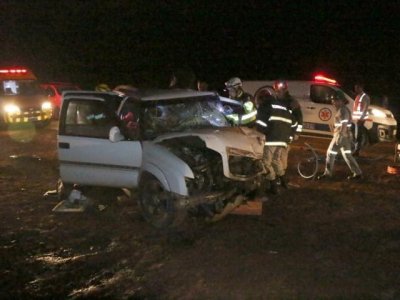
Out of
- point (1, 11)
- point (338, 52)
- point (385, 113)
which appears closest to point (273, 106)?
point (385, 113)

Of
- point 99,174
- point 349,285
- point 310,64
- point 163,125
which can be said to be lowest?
point 349,285

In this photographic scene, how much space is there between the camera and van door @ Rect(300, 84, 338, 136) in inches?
653

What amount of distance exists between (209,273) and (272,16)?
113 ft

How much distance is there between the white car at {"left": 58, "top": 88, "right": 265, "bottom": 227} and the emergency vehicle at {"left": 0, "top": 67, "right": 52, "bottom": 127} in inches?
474

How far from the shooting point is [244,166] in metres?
8.22

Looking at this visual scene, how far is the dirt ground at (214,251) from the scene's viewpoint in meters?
6.00

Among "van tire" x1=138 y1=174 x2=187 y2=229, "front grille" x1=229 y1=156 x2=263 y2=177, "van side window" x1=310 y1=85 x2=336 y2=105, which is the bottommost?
"van tire" x1=138 y1=174 x2=187 y2=229

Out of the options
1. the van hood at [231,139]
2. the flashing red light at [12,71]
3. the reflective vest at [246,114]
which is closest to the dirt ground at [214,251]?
the van hood at [231,139]

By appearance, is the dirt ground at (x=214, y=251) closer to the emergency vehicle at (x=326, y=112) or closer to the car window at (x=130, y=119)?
the car window at (x=130, y=119)

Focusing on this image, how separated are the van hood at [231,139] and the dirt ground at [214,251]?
3.43ft

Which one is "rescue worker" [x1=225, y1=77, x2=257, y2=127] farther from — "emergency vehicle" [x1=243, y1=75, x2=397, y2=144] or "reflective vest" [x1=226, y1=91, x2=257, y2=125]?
"emergency vehicle" [x1=243, y1=75, x2=397, y2=144]

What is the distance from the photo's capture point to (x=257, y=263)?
6660 millimetres

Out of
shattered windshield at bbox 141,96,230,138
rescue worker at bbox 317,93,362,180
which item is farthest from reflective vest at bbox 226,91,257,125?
rescue worker at bbox 317,93,362,180

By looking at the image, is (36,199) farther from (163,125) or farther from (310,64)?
(310,64)
